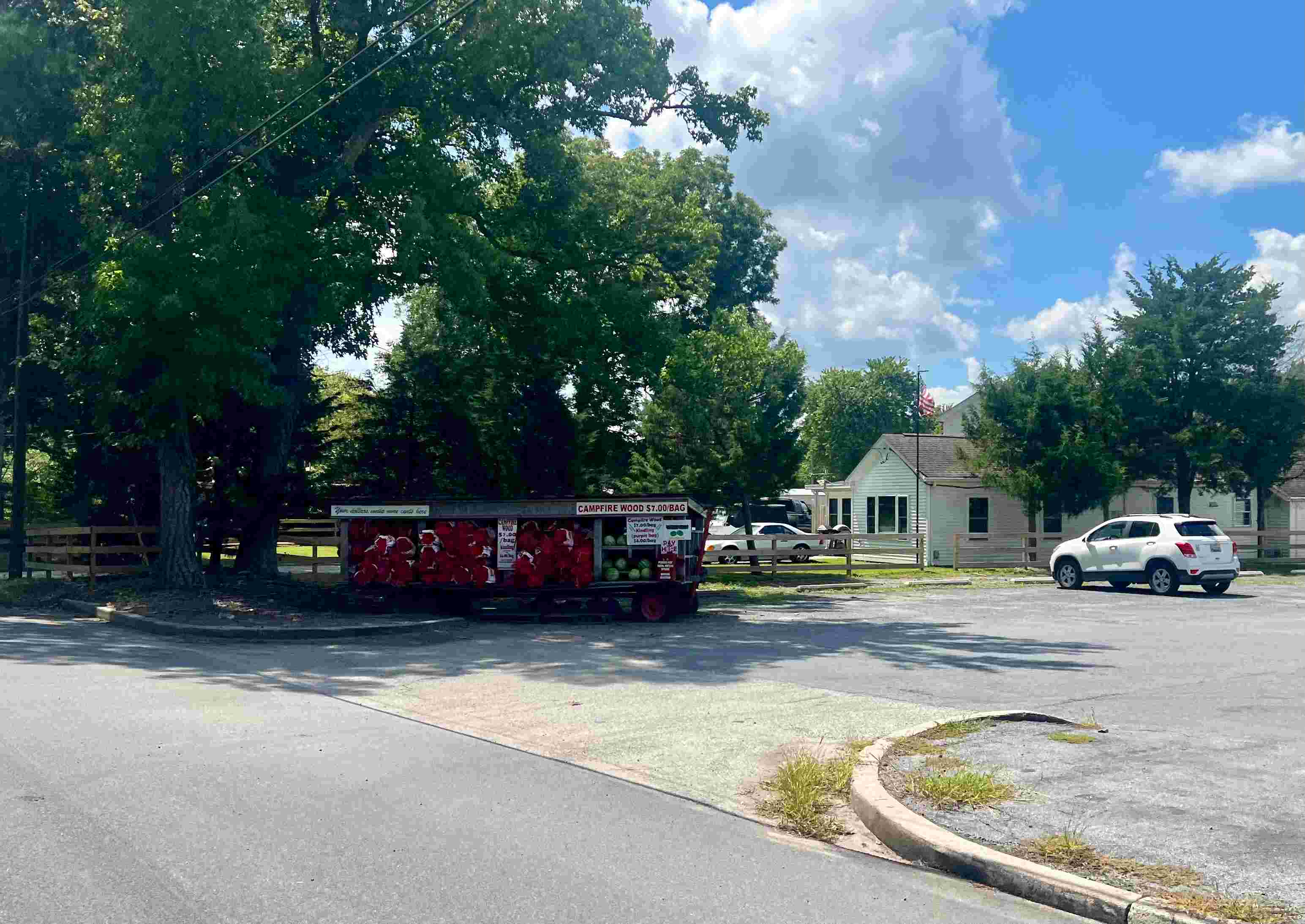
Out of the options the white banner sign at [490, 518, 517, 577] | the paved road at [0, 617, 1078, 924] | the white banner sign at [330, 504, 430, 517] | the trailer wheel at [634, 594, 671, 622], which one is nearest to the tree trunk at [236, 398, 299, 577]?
the white banner sign at [330, 504, 430, 517]

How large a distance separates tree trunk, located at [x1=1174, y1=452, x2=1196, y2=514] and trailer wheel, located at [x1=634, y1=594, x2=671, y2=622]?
24870mm

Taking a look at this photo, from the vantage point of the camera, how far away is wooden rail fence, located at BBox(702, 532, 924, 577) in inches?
1158

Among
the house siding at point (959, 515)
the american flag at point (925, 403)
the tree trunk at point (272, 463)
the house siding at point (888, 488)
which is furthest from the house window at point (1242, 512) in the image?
the tree trunk at point (272, 463)

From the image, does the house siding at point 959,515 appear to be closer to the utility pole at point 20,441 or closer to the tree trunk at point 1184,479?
the tree trunk at point 1184,479

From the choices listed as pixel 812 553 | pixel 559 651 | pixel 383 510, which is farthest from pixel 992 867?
pixel 812 553

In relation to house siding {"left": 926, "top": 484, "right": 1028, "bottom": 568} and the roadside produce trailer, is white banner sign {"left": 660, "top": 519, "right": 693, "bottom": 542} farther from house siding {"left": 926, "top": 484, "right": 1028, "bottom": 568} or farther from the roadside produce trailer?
house siding {"left": 926, "top": 484, "right": 1028, "bottom": 568}

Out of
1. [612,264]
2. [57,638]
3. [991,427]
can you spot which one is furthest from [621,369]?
[991,427]

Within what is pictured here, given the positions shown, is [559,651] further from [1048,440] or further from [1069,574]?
[1048,440]

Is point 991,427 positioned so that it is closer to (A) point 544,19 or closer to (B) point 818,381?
(A) point 544,19

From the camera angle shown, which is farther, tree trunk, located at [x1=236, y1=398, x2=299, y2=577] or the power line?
tree trunk, located at [x1=236, y1=398, x2=299, y2=577]

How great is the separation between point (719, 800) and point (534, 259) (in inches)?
691

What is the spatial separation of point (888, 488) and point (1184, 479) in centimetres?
1031

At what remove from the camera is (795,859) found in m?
6.03

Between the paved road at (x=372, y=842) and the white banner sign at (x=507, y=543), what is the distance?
951 cm
